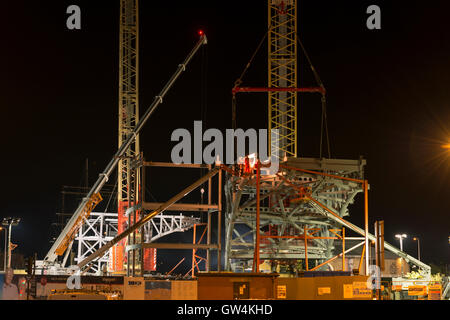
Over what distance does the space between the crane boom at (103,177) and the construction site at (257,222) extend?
0.11m

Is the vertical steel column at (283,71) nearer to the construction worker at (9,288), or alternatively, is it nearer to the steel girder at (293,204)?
the steel girder at (293,204)

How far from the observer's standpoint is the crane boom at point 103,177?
59.5m

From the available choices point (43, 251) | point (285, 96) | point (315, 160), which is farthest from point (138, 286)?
point (43, 251)

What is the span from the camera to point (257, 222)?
32531 mm

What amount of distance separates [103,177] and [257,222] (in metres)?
32.9

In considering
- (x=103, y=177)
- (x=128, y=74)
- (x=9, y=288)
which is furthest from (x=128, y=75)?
(x=9, y=288)

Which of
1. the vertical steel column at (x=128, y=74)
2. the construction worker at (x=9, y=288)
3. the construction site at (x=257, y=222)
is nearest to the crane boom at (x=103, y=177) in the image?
the construction site at (x=257, y=222)

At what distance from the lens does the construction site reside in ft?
102

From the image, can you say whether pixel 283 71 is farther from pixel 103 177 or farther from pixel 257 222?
pixel 257 222

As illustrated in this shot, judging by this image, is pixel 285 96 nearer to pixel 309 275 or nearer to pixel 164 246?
pixel 164 246

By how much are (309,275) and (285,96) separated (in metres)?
37.3

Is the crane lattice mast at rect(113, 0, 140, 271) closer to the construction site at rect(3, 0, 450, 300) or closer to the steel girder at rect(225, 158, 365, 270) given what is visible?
the construction site at rect(3, 0, 450, 300)
